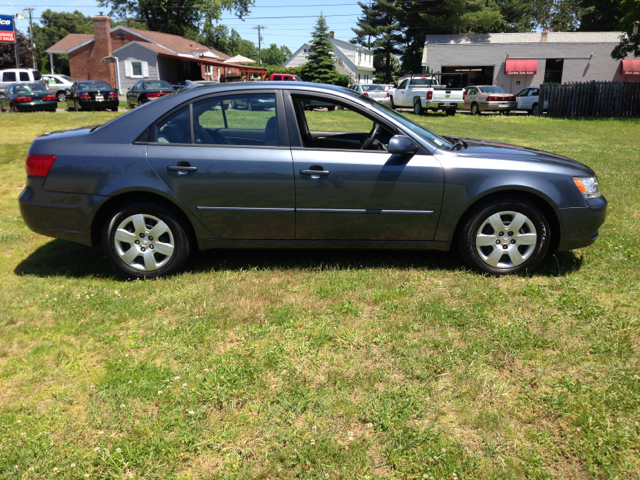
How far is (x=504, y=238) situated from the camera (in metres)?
4.63

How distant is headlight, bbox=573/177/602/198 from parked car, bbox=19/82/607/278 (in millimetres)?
15

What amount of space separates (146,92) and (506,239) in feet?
73.6

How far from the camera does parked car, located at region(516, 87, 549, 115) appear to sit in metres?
27.1

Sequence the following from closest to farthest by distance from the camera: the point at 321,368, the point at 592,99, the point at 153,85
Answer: the point at 321,368, the point at 592,99, the point at 153,85

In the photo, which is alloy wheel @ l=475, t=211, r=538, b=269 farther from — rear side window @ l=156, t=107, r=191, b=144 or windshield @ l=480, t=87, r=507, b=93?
windshield @ l=480, t=87, r=507, b=93

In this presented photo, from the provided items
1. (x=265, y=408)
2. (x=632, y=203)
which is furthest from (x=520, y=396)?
(x=632, y=203)

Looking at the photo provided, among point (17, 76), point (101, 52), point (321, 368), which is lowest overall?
point (321, 368)

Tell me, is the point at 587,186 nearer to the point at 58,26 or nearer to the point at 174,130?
the point at 174,130

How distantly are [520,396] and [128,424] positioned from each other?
2.16m

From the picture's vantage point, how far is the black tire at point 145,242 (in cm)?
456

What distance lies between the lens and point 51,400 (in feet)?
9.88

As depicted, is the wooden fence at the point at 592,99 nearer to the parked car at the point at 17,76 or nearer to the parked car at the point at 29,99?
the parked car at the point at 29,99

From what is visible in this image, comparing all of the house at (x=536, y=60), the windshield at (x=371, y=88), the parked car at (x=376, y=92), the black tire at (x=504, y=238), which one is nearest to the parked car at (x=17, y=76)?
the parked car at (x=376, y=92)

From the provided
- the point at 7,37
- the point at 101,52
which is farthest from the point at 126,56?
the point at 7,37
